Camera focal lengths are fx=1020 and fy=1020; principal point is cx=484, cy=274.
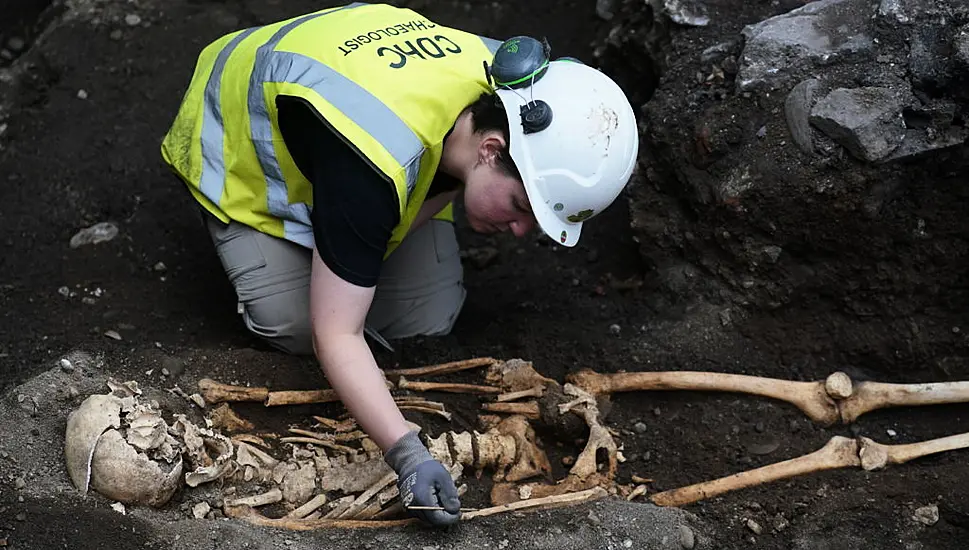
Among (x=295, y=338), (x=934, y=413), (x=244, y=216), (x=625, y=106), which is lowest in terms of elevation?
(x=934, y=413)

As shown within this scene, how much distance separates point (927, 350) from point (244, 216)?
2.30m

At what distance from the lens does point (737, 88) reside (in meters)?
3.48

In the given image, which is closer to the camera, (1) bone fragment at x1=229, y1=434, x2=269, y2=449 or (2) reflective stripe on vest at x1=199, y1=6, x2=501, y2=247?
(2) reflective stripe on vest at x1=199, y1=6, x2=501, y2=247

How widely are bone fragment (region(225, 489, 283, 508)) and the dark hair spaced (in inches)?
43.4

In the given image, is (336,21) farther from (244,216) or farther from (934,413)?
(934,413)

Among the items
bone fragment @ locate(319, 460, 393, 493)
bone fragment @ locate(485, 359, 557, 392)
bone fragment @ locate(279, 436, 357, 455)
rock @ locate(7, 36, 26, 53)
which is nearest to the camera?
bone fragment @ locate(319, 460, 393, 493)

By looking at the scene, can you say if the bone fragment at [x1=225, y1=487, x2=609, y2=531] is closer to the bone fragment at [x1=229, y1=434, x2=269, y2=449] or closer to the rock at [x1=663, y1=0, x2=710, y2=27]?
the bone fragment at [x1=229, y1=434, x2=269, y2=449]

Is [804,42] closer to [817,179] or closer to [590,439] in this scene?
[817,179]

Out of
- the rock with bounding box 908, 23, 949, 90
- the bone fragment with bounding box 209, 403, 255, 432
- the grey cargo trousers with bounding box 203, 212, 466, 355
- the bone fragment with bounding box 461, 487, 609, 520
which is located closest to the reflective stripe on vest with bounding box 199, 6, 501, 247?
the grey cargo trousers with bounding box 203, 212, 466, 355

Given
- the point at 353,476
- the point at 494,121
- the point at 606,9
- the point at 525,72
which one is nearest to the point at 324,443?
the point at 353,476

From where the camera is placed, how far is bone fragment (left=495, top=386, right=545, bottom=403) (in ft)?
10.9

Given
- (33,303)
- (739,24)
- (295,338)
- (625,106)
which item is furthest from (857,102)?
(33,303)

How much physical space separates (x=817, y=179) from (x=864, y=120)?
23cm

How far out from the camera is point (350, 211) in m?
2.60
